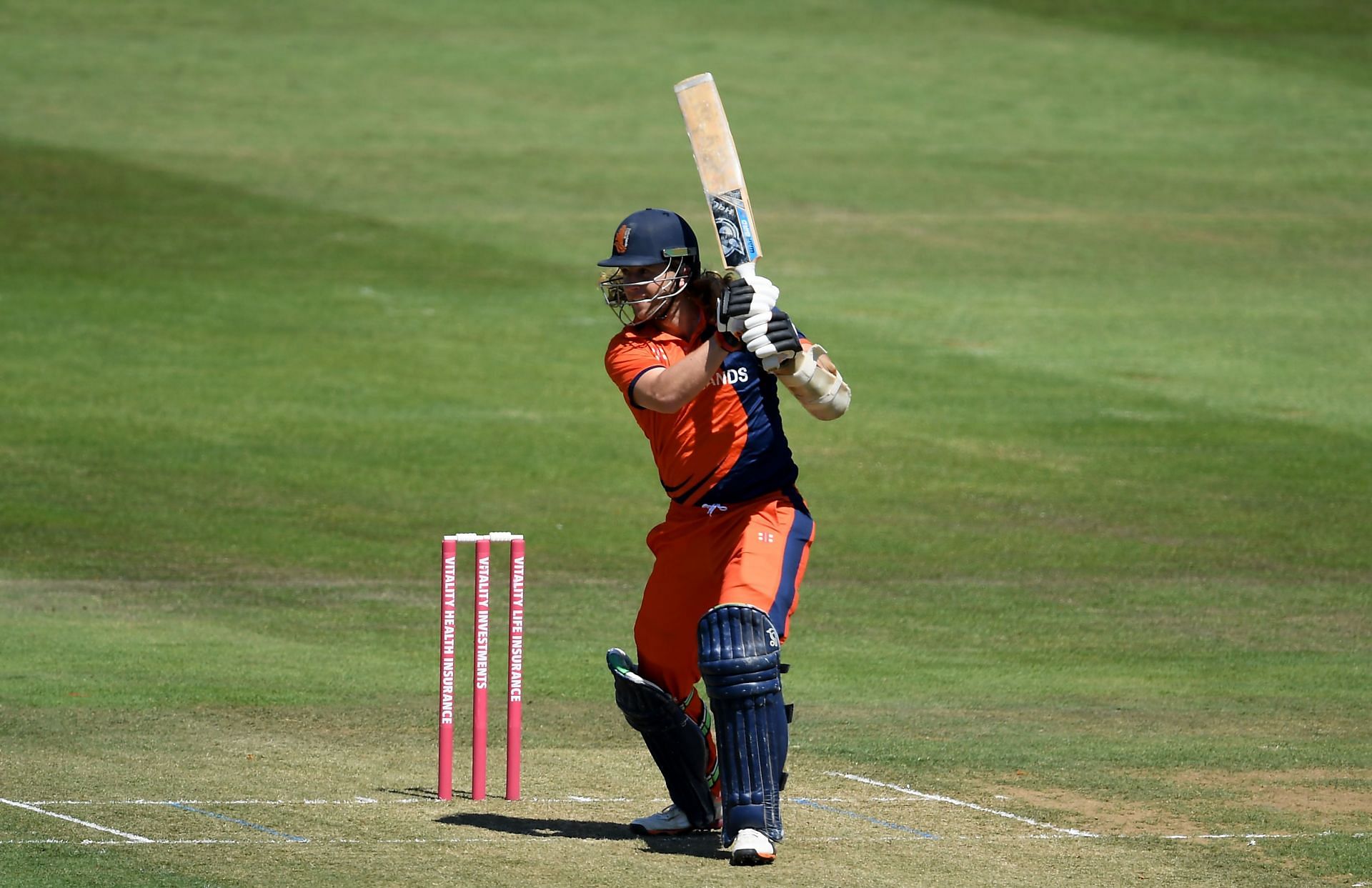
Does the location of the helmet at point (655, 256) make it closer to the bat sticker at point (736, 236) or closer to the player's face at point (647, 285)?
the player's face at point (647, 285)

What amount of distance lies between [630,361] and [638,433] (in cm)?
1013

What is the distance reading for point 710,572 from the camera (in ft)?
22.7

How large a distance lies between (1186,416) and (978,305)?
13.7 ft

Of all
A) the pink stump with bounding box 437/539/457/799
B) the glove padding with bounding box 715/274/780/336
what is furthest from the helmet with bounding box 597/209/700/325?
the pink stump with bounding box 437/539/457/799

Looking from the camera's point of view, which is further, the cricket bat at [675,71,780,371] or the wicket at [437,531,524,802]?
the wicket at [437,531,524,802]

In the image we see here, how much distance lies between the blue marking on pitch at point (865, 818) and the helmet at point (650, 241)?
2.00 metres

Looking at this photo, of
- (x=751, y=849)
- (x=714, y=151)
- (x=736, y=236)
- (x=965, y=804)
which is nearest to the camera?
(x=751, y=849)

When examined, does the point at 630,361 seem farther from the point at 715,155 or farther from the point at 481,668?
the point at 481,668

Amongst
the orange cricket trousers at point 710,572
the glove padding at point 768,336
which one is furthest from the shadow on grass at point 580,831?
the glove padding at point 768,336

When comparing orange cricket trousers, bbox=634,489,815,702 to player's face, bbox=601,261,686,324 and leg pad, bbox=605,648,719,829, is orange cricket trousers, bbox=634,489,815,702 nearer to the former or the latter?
leg pad, bbox=605,648,719,829

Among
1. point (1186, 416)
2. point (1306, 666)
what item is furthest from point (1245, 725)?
point (1186, 416)

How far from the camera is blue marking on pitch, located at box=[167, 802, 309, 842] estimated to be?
22.1ft

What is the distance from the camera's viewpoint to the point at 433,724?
8.95 m

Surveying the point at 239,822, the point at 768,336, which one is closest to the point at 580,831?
the point at 239,822
